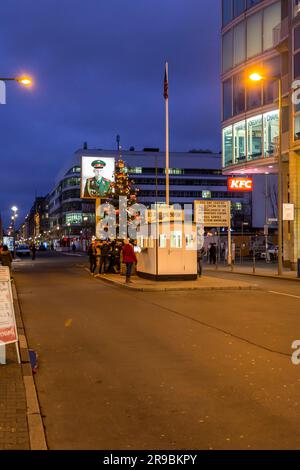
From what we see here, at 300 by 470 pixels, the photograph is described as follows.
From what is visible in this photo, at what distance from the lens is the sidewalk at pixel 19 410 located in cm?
509

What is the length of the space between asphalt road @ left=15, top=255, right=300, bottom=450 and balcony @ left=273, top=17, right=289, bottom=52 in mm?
24110

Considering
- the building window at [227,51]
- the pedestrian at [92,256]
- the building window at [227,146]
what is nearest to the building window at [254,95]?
the building window at [227,146]

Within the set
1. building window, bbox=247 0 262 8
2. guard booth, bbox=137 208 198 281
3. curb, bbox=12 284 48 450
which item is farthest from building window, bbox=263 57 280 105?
curb, bbox=12 284 48 450

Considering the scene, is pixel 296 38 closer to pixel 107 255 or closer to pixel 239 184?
pixel 239 184

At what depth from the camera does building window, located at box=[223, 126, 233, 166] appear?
1694 inches

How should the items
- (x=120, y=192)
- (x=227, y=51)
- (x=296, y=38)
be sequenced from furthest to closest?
(x=227, y=51)
(x=296, y=38)
(x=120, y=192)

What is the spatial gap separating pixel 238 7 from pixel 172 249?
1008 inches

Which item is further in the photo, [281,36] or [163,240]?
[281,36]

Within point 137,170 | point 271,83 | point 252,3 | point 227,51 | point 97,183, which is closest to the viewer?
point 97,183

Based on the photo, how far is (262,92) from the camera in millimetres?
39562

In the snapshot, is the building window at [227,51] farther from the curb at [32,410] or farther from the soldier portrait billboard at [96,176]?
the curb at [32,410]

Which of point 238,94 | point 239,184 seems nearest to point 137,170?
point 239,184

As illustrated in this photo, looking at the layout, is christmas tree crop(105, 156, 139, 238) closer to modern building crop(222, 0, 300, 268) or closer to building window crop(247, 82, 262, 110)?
modern building crop(222, 0, 300, 268)
